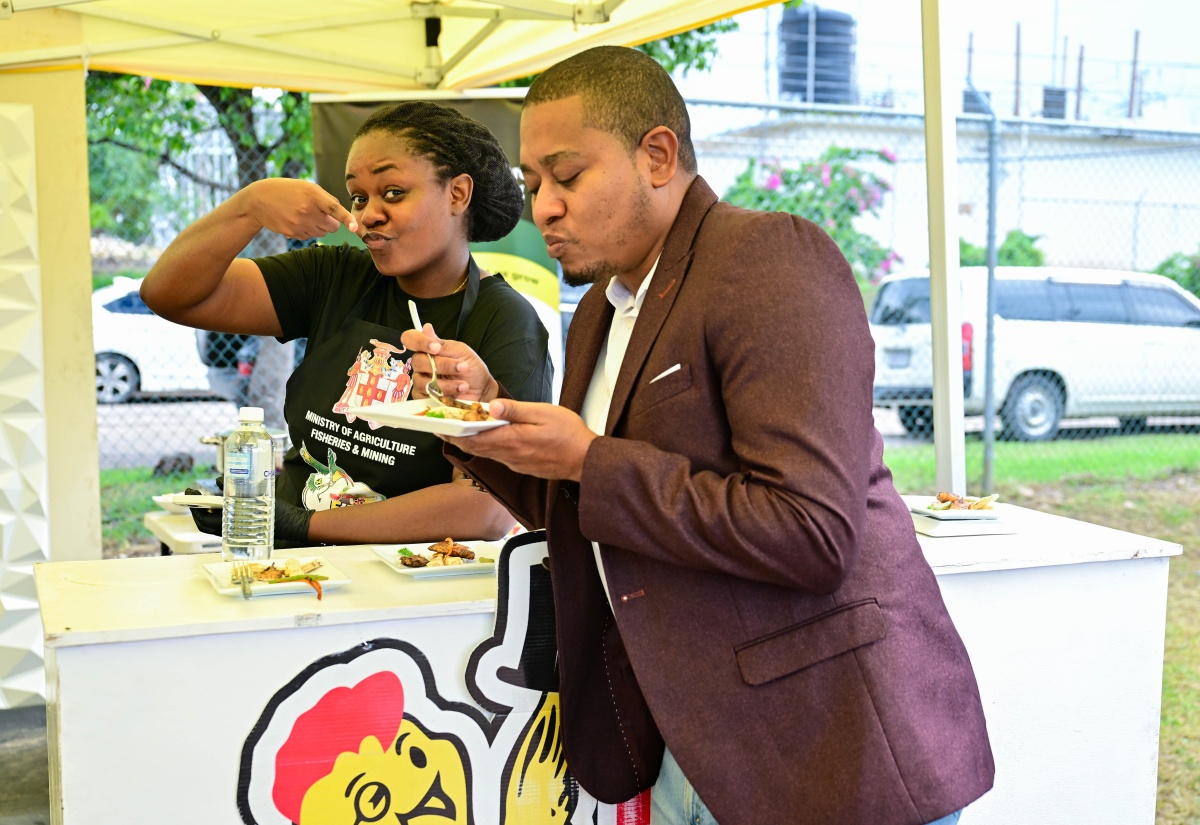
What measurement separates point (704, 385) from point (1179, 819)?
349 cm

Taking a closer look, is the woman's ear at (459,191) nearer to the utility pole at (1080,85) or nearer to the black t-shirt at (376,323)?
the black t-shirt at (376,323)

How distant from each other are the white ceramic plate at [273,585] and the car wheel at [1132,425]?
8.70 m

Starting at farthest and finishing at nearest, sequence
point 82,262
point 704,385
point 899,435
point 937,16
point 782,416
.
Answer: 1. point 899,435
2. point 82,262
3. point 937,16
4. point 704,385
5. point 782,416

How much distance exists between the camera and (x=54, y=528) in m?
4.61

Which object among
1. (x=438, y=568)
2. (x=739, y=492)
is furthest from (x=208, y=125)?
(x=739, y=492)

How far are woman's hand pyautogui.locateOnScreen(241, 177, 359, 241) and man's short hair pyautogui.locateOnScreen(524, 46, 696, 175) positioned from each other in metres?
0.78

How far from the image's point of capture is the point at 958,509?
2.59 meters

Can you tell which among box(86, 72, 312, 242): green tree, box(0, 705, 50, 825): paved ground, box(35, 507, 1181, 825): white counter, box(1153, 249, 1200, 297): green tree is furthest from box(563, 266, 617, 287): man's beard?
box(1153, 249, 1200, 297): green tree

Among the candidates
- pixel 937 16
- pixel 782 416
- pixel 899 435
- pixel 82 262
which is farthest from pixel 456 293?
pixel 899 435

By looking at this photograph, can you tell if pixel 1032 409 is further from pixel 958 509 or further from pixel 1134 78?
pixel 958 509

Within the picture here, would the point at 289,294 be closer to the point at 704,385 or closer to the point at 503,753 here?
the point at 503,753

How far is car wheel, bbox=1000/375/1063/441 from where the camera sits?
8.85 m

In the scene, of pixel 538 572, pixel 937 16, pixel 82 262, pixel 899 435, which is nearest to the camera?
pixel 538 572

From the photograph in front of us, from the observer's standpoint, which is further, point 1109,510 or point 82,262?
point 1109,510
